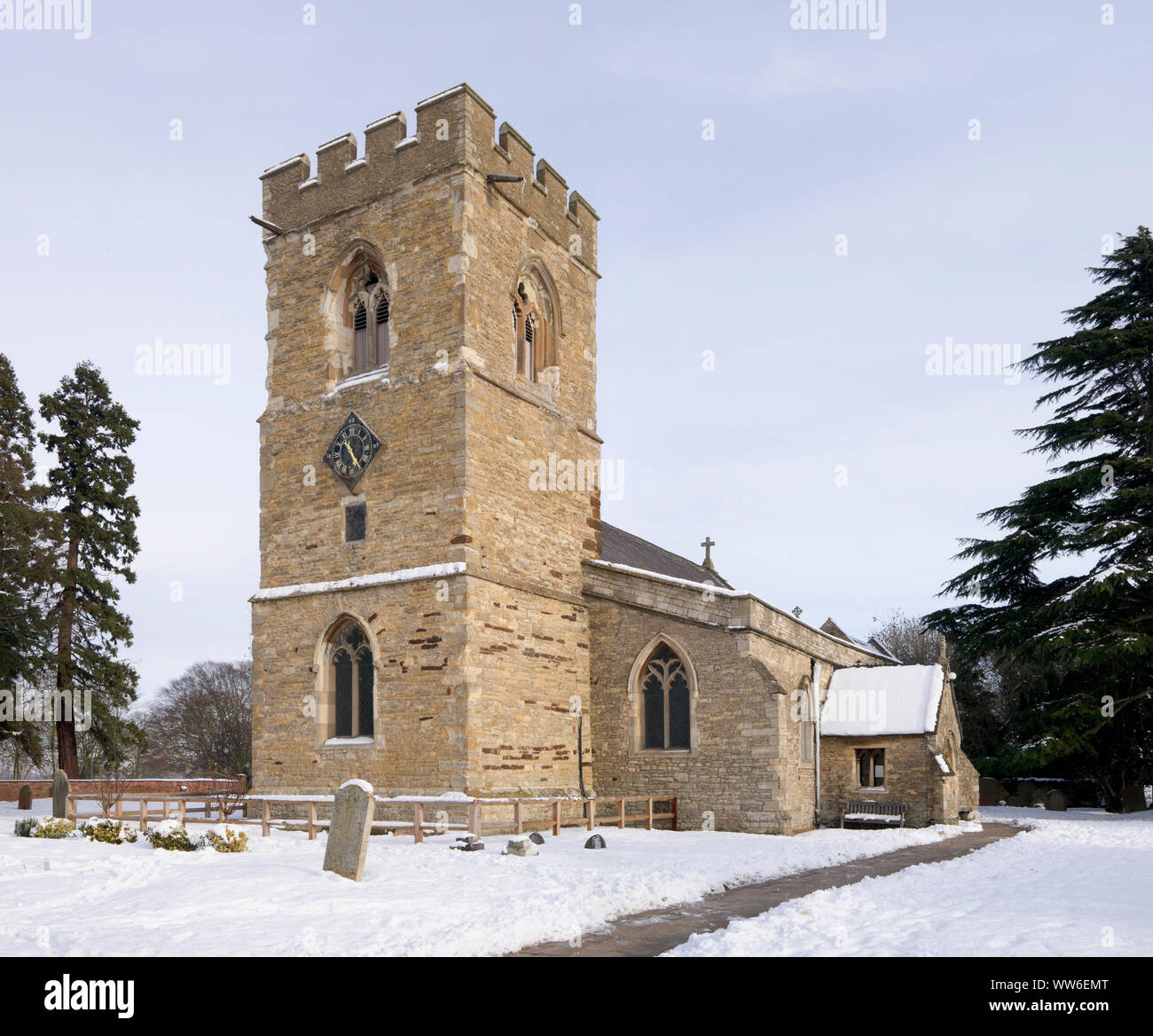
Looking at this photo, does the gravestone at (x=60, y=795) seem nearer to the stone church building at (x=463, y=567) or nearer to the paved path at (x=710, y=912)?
the stone church building at (x=463, y=567)

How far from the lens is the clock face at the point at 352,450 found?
829 inches

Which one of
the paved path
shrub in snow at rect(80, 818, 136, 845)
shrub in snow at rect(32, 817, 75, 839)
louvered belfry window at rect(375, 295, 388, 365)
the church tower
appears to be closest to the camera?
the paved path

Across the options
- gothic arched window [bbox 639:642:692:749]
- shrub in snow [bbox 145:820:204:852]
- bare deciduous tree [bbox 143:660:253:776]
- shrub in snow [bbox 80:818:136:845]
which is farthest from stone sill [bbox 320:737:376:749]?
bare deciduous tree [bbox 143:660:253:776]

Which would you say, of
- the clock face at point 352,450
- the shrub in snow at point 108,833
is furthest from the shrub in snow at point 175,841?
the clock face at point 352,450

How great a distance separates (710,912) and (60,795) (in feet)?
50.8

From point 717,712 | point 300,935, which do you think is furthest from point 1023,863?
point 300,935

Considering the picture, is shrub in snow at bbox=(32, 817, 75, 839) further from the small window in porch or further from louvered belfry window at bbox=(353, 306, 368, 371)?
the small window in porch

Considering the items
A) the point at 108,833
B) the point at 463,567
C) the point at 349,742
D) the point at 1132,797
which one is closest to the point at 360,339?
the point at 463,567

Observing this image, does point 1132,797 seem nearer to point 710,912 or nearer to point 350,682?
point 350,682

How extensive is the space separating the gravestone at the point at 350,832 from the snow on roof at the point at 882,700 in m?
15.3

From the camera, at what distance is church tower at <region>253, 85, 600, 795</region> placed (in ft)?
64.2

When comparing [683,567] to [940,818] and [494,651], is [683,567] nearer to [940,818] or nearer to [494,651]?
[940,818]

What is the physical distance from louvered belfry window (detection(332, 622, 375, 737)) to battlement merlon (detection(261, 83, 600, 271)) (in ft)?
30.7

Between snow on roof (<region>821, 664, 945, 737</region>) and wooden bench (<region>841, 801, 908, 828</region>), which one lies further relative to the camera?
snow on roof (<region>821, 664, 945, 737</region>)
